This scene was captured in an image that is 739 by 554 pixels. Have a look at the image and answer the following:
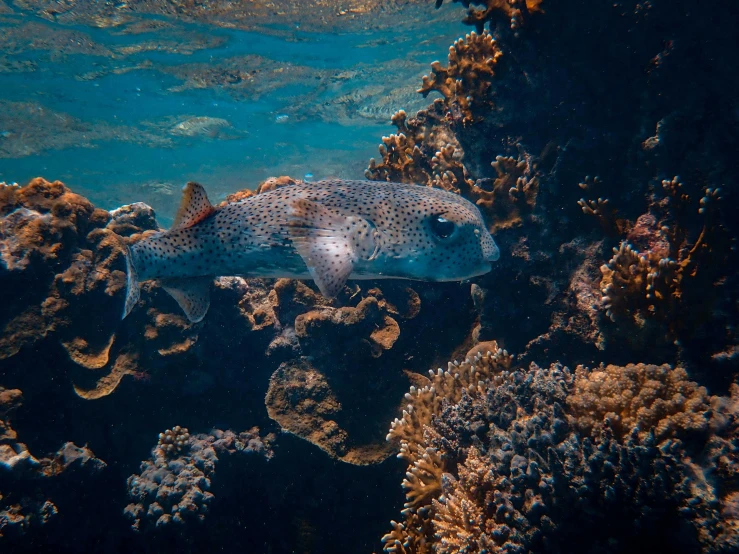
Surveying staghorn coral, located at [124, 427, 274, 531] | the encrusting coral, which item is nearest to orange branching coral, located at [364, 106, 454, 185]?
the encrusting coral

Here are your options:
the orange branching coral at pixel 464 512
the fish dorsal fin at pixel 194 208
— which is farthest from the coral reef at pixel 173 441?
the orange branching coral at pixel 464 512

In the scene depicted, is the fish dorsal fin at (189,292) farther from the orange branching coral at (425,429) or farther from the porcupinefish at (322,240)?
the orange branching coral at (425,429)

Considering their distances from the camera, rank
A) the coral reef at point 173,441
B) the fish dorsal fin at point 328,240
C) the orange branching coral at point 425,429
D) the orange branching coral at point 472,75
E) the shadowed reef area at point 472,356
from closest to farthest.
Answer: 1. the shadowed reef area at point 472,356
2. the fish dorsal fin at point 328,240
3. the orange branching coral at point 425,429
4. the coral reef at point 173,441
5. the orange branching coral at point 472,75

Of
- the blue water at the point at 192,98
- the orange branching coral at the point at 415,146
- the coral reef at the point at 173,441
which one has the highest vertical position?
the blue water at the point at 192,98

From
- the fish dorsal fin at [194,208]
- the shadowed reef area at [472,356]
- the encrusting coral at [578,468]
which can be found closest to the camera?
the encrusting coral at [578,468]

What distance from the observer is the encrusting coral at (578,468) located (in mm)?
2590

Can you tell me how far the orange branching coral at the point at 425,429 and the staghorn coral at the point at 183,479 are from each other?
199 centimetres

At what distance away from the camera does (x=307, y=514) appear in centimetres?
504

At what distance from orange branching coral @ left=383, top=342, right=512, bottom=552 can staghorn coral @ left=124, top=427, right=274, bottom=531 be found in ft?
6.54

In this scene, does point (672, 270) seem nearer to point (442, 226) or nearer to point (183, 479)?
point (442, 226)

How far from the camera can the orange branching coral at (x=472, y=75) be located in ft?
17.5

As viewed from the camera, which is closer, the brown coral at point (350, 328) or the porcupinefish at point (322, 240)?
the porcupinefish at point (322, 240)

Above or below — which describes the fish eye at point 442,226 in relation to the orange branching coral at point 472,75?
below

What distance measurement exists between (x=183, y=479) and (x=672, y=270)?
5714mm
